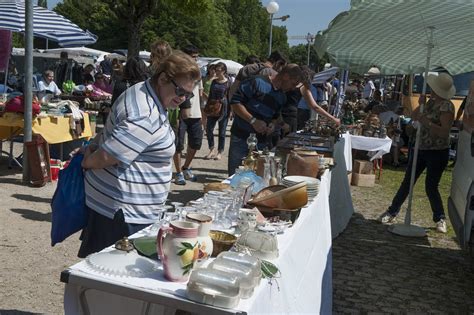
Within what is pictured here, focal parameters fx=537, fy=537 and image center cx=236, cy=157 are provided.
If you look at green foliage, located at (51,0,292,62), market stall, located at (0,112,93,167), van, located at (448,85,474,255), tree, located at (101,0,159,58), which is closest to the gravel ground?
van, located at (448,85,474,255)

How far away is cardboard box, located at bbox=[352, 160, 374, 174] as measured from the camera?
895 cm

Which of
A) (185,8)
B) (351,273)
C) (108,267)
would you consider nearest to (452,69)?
(351,273)

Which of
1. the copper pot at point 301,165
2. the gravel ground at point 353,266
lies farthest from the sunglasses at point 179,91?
the gravel ground at point 353,266

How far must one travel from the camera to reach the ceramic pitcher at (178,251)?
1.92m

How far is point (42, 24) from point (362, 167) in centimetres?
584

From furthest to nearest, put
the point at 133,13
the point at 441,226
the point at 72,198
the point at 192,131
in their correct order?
the point at 133,13 → the point at 192,131 → the point at 441,226 → the point at 72,198

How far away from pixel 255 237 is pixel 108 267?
0.67 m

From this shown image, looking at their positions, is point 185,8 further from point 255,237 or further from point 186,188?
point 255,237

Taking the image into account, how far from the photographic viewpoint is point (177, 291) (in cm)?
188

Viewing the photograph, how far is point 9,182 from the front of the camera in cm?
670

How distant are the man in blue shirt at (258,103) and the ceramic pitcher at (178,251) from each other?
307cm

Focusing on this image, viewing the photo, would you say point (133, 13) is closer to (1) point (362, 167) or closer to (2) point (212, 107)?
(2) point (212, 107)

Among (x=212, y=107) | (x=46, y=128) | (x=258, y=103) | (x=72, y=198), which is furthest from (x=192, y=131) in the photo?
(x=72, y=198)

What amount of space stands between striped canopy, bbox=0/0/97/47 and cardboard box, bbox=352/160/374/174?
5415mm
